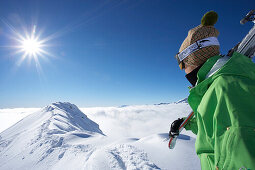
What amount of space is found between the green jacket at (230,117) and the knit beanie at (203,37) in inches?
16.1

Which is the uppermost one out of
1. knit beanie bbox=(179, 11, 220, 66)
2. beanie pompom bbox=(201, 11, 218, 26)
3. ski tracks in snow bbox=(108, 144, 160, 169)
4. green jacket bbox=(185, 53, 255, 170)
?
beanie pompom bbox=(201, 11, 218, 26)

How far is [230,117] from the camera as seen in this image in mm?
688

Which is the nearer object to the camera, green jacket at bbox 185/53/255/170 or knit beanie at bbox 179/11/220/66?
green jacket at bbox 185/53/255/170

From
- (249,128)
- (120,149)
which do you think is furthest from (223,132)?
(120,149)

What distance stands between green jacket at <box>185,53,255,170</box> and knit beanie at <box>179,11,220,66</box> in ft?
1.34

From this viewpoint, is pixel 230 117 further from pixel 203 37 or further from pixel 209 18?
pixel 209 18

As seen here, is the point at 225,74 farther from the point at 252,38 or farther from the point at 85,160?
the point at 85,160

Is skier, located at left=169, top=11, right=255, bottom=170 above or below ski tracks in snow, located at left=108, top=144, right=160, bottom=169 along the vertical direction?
above

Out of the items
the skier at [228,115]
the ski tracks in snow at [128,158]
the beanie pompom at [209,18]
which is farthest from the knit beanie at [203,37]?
the ski tracks in snow at [128,158]

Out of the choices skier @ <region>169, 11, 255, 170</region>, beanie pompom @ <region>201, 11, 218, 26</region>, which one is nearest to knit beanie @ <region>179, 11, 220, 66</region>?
beanie pompom @ <region>201, 11, 218, 26</region>

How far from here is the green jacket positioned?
2.01 feet

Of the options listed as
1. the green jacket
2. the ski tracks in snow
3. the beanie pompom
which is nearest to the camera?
the green jacket

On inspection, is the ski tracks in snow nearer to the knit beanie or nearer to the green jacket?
the green jacket

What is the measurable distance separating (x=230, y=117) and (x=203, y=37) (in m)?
1.05
